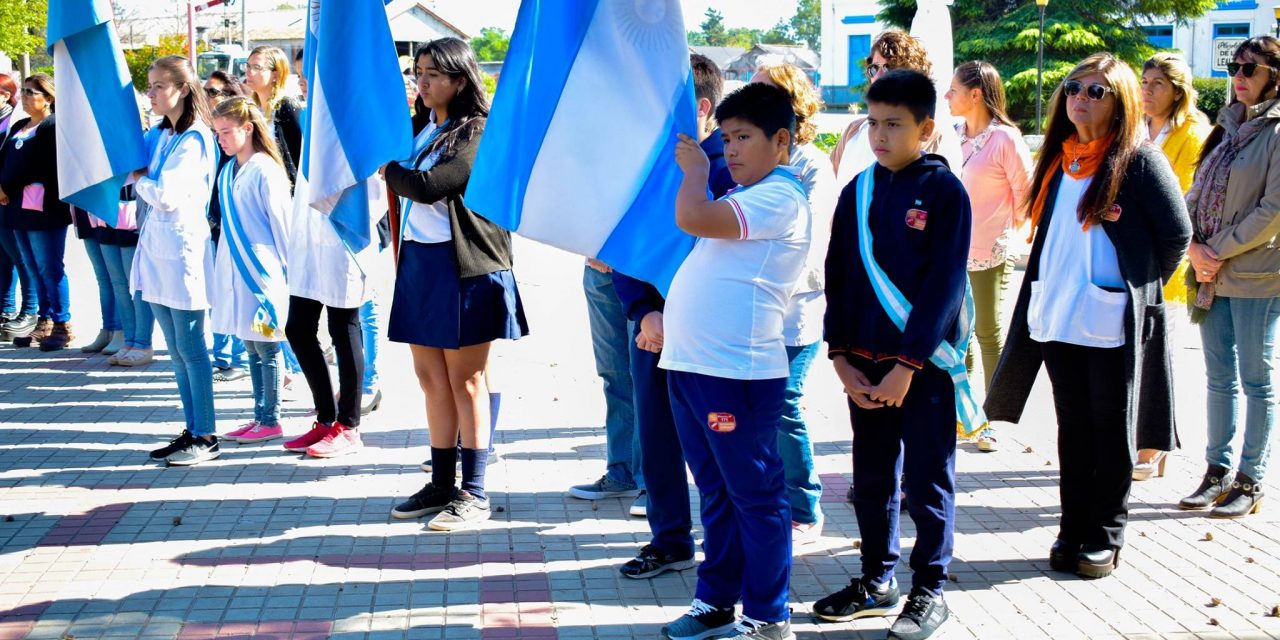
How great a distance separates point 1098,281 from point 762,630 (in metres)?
2.01

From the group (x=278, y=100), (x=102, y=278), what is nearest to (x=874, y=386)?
(x=278, y=100)

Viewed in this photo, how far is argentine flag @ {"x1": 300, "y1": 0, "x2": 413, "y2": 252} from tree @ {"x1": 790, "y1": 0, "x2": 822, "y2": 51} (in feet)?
550

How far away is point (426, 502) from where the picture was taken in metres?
5.74

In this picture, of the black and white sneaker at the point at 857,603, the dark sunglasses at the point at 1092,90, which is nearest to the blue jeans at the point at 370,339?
the black and white sneaker at the point at 857,603

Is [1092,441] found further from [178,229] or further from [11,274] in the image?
[11,274]

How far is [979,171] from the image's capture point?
255 inches

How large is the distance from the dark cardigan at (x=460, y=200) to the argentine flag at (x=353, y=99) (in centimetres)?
20

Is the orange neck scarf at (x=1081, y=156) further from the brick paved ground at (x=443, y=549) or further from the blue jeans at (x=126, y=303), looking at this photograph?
the blue jeans at (x=126, y=303)

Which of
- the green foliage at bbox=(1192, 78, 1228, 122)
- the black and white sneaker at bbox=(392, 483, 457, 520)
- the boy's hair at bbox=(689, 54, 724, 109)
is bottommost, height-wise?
the black and white sneaker at bbox=(392, 483, 457, 520)

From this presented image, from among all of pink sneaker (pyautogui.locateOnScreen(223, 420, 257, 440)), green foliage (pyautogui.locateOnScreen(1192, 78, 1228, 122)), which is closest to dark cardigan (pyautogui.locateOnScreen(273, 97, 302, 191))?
pink sneaker (pyautogui.locateOnScreen(223, 420, 257, 440))

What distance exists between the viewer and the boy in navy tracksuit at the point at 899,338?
4.10 m

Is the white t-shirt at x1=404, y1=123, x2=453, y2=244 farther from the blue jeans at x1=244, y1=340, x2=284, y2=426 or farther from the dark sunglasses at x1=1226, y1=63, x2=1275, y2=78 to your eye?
the dark sunglasses at x1=1226, y1=63, x2=1275, y2=78

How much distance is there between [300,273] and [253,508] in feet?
4.45

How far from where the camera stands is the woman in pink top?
641cm
